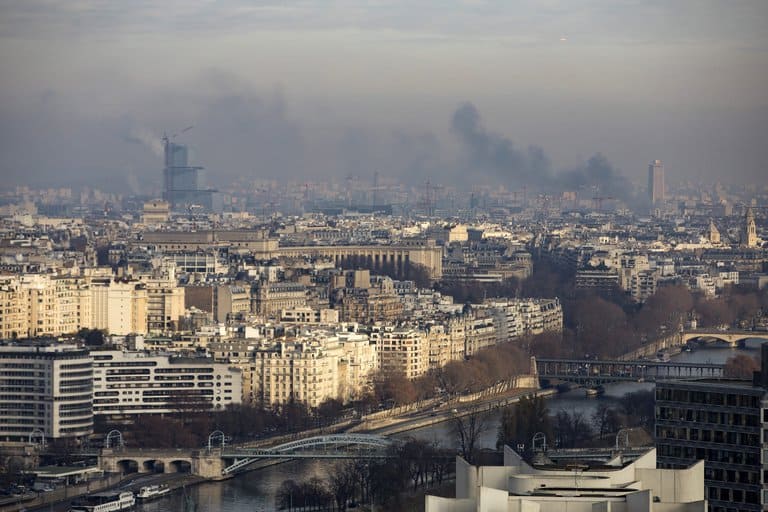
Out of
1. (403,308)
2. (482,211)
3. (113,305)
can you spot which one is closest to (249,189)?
(482,211)

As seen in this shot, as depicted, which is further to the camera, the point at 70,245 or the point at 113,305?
the point at 70,245

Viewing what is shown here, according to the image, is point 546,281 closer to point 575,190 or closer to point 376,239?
point 376,239

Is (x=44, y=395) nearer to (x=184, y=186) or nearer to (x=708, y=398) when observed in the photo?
(x=708, y=398)

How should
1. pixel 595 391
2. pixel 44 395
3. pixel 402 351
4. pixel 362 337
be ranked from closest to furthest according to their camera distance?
pixel 44 395
pixel 362 337
pixel 595 391
pixel 402 351

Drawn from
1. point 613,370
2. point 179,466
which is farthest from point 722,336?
point 179,466

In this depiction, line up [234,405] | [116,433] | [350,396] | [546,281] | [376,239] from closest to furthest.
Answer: [116,433] < [234,405] < [350,396] < [546,281] < [376,239]

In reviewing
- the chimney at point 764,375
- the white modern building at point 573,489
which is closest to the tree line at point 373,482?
the chimney at point 764,375

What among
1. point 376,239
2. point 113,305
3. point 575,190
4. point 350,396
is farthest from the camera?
point 575,190
